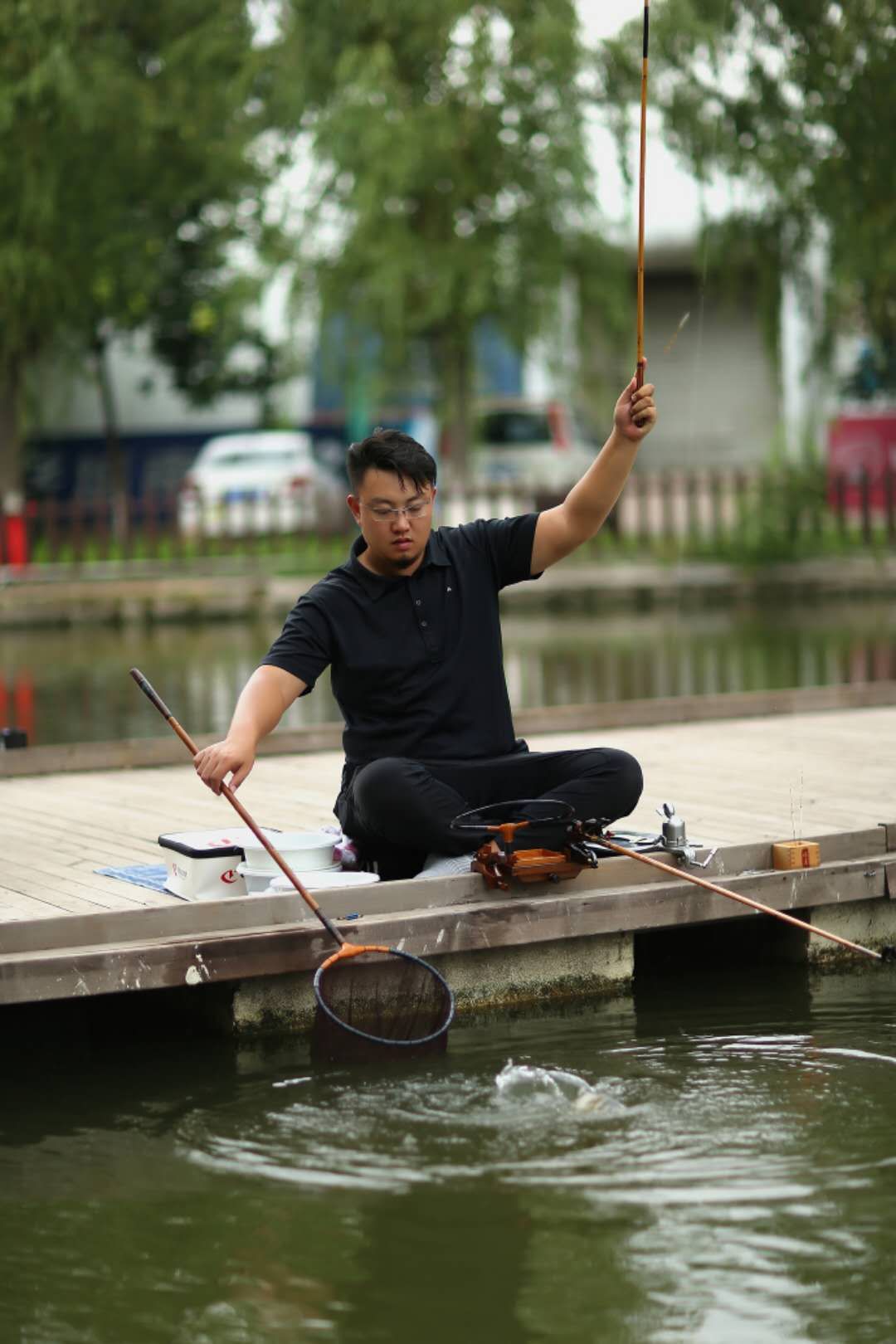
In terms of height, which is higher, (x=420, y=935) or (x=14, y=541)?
(x=14, y=541)

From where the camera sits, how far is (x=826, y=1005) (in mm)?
5504

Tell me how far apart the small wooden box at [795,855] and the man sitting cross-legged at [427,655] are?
1.73 feet

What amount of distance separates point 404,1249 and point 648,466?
27.2 m

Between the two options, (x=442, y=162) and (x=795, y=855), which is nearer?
(x=795, y=855)

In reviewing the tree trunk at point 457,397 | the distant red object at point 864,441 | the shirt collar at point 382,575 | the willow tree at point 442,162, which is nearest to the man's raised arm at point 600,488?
the shirt collar at point 382,575

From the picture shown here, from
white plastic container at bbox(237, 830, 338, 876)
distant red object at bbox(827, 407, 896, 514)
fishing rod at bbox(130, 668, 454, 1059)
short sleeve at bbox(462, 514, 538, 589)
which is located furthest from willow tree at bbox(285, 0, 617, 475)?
fishing rod at bbox(130, 668, 454, 1059)

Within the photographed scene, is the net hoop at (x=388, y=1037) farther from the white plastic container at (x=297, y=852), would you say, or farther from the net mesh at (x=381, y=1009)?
the white plastic container at (x=297, y=852)

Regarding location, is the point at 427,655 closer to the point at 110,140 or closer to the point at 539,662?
the point at 539,662

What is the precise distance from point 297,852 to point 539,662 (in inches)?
390

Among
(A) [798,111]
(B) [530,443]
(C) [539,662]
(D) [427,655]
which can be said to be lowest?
(C) [539,662]

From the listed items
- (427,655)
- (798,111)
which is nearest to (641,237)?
(427,655)

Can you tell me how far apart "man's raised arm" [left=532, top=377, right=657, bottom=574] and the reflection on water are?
6134 millimetres

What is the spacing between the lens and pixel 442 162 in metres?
21.0

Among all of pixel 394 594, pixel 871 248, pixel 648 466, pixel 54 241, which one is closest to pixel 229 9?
pixel 54 241
